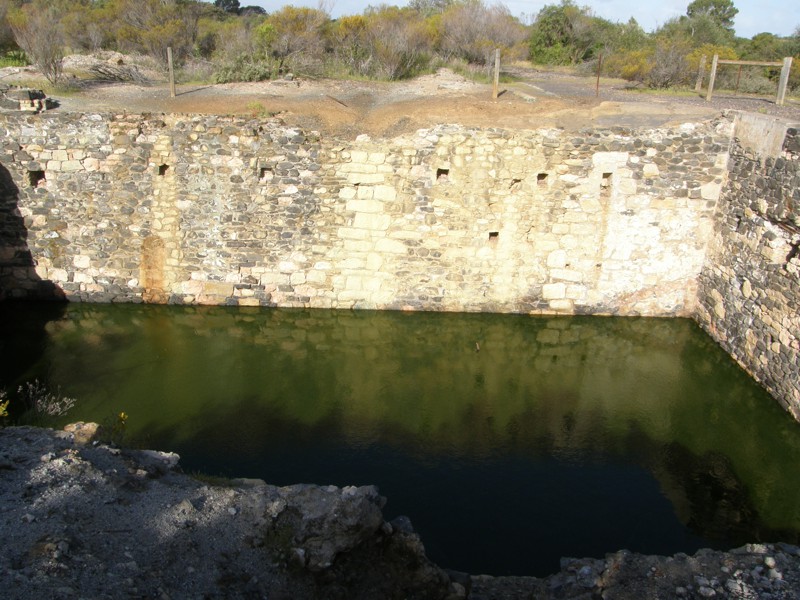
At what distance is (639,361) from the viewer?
9320 millimetres

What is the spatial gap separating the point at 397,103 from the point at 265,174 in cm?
282

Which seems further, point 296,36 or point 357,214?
point 296,36

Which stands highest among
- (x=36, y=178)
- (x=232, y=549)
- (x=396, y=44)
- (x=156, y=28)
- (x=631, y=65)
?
(x=156, y=28)

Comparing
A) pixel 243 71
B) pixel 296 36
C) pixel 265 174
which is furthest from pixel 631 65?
pixel 265 174

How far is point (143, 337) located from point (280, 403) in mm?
2767

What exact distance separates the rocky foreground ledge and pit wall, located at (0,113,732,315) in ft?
17.7

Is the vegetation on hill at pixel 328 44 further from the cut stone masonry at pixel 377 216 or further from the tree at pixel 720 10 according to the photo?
the tree at pixel 720 10

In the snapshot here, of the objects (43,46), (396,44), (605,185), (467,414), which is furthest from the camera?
(396,44)

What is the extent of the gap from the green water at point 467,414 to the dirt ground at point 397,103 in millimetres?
3043

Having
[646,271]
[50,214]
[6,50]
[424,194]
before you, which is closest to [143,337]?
[50,214]

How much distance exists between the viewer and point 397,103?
37.0ft

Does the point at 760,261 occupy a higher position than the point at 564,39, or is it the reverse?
the point at 564,39

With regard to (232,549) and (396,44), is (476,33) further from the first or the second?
(232,549)

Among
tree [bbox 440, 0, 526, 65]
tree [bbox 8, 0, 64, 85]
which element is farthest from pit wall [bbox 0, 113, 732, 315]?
tree [bbox 440, 0, 526, 65]
